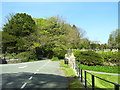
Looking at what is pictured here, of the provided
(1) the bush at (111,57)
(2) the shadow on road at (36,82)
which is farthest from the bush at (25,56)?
(2) the shadow on road at (36,82)

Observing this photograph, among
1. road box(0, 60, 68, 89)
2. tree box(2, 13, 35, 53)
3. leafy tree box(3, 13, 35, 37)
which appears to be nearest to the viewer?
road box(0, 60, 68, 89)

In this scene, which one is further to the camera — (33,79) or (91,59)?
(91,59)

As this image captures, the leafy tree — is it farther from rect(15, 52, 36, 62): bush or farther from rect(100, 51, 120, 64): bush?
rect(100, 51, 120, 64): bush

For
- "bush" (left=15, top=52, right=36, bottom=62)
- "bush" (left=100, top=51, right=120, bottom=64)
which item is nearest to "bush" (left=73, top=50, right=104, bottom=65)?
"bush" (left=100, top=51, right=120, bottom=64)

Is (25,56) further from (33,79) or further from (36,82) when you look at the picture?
(36,82)

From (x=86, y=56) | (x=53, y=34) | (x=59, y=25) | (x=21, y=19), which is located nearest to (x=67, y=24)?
(x=59, y=25)

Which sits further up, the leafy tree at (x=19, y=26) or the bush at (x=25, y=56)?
the leafy tree at (x=19, y=26)

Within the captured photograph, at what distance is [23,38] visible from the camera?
42.0 meters

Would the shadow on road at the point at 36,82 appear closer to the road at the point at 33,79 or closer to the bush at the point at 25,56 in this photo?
the road at the point at 33,79

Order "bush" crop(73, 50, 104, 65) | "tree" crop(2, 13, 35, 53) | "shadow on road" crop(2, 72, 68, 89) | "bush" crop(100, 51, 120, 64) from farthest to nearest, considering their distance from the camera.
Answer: "tree" crop(2, 13, 35, 53) < "bush" crop(100, 51, 120, 64) < "bush" crop(73, 50, 104, 65) < "shadow on road" crop(2, 72, 68, 89)

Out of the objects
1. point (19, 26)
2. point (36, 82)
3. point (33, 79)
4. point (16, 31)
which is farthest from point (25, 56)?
point (36, 82)

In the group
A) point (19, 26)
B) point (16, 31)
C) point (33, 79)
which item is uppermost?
point (19, 26)

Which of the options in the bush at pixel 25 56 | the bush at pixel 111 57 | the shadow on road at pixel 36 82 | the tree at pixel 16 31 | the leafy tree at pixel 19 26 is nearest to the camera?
A: the shadow on road at pixel 36 82

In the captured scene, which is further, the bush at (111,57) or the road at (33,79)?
the bush at (111,57)
